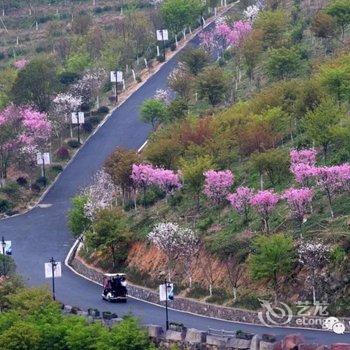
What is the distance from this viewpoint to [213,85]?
319 ft

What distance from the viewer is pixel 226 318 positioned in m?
69.9

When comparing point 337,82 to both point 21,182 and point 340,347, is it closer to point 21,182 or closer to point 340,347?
point 21,182

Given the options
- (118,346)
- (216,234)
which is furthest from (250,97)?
(118,346)

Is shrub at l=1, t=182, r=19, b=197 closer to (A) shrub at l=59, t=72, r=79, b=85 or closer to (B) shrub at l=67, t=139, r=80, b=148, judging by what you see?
(B) shrub at l=67, t=139, r=80, b=148

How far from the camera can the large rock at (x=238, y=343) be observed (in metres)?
60.7

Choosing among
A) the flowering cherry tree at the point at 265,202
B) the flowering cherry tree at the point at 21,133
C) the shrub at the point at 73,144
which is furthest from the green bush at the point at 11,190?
the flowering cherry tree at the point at 265,202

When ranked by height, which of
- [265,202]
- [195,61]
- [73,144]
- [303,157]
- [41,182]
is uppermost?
[195,61]

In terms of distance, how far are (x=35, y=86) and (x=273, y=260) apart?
38.1 metres

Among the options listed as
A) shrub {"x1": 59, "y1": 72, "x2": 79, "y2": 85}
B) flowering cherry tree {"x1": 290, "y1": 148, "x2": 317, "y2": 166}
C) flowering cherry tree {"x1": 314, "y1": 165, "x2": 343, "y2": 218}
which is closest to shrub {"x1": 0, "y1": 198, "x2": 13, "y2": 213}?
shrub {"x1": 59, "y1": 72, "x2": 79, "y2": 85}

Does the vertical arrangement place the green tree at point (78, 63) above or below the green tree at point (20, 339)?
above

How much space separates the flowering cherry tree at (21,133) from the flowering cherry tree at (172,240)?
2270 cm

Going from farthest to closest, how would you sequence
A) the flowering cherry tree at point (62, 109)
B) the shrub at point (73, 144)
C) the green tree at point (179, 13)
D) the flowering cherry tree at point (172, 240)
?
1. the green tree at point (179, 13)
2. the flowering cherry tree at point (62, 109)
3. the shrub at point (73, 144)
4. the flowering cherry tree at point (172, 240)

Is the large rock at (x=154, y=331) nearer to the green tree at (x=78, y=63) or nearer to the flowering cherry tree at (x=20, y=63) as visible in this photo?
the green tree at (x=78, y=63)

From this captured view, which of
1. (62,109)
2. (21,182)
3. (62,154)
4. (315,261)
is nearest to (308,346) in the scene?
(315,261)
